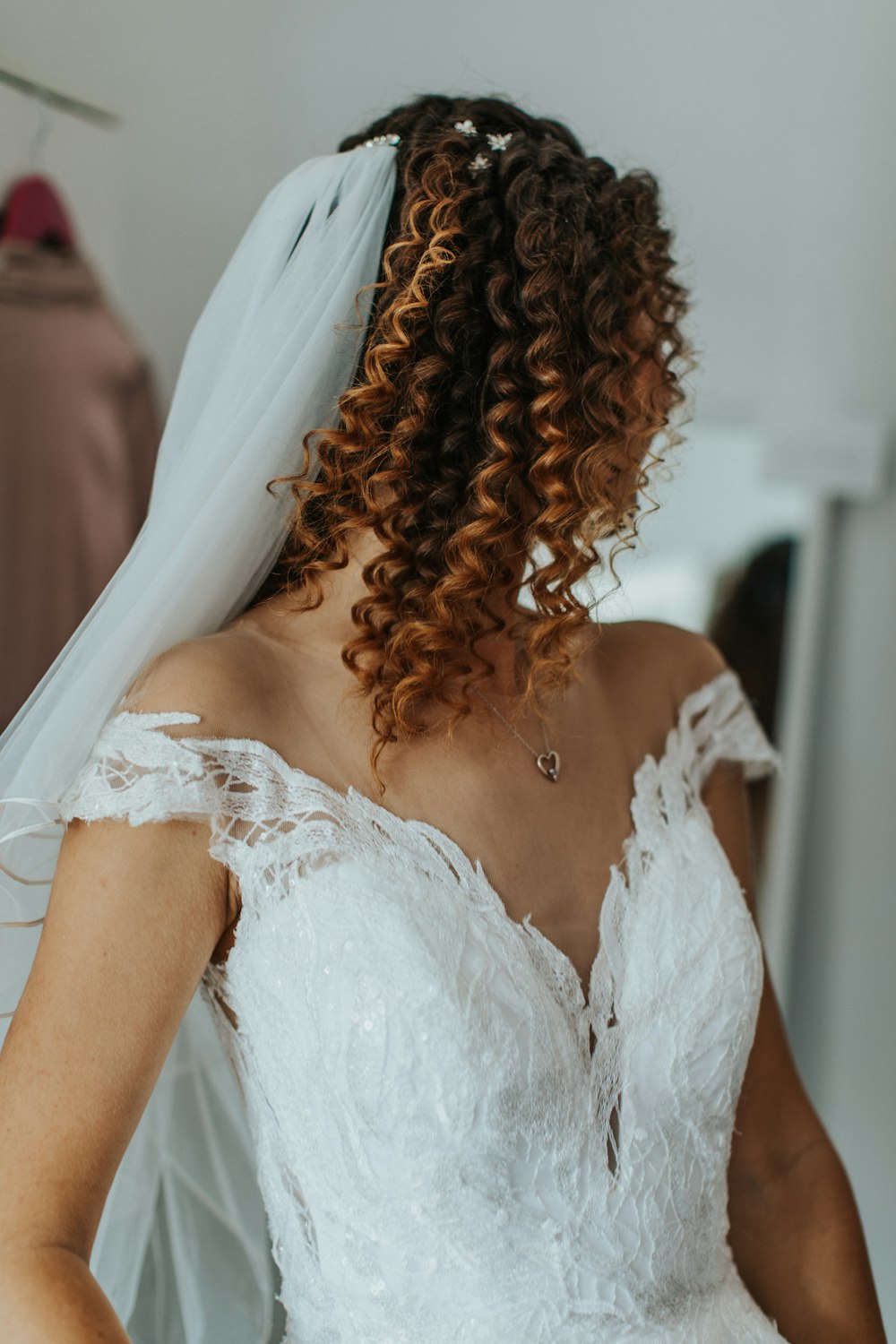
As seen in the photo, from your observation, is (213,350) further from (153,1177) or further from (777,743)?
(777,743)

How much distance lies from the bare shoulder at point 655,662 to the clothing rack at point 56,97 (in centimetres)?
84

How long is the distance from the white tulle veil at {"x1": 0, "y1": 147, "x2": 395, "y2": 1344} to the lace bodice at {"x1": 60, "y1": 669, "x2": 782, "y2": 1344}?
0.27 feet

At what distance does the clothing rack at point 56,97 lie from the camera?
1251 mm

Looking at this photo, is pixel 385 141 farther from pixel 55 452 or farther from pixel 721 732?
pixel 721 732

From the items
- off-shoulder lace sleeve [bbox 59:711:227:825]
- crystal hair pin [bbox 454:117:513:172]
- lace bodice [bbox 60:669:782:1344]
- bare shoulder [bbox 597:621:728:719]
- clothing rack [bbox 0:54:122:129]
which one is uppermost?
crystal hair pin [bbox 454:117:513:172]

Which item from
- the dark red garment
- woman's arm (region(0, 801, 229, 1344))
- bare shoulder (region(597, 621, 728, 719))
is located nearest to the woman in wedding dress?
woman's arm (region(0, 801, 229, 1344))

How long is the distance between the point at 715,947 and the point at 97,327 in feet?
3.39

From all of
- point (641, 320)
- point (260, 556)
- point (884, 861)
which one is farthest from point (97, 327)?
point (884, 861)

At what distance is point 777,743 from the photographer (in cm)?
218

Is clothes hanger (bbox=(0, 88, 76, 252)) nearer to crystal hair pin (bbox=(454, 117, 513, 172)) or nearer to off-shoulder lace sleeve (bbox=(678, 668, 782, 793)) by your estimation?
crystal hair pin (bbox=(454, 117, 513, 172))

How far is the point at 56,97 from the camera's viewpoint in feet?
4.43

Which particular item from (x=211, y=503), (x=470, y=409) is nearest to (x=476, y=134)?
(x=470, y=409)

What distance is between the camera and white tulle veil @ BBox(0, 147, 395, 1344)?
107 centimetres

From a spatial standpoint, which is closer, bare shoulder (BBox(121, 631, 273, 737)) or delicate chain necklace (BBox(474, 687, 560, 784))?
bare shoulder (BBox(121, 631, 273, 737))
